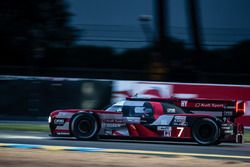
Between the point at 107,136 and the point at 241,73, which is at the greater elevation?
the point at 241,73

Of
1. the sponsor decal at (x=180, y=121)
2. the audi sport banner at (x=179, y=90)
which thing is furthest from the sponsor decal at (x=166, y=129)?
the audi sport banner at (x=179, y=90)

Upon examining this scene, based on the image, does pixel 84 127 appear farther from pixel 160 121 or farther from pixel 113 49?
pixel 113 49

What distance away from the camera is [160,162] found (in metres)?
9.98

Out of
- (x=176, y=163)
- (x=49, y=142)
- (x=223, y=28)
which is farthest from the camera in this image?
(x=223, y=28)

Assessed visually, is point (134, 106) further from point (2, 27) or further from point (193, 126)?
point (2, 27)

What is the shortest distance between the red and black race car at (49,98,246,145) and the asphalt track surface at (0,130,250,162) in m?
0.20

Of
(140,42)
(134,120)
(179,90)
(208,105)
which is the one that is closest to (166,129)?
(134,120)

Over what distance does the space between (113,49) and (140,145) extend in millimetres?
9933

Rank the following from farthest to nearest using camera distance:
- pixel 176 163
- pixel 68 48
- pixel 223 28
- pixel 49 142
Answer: pixel 68 48 → pixel 223 28 → pixel 49 142 → pixel 176 163

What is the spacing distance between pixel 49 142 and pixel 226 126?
3.74m

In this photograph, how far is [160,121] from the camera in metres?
13.8

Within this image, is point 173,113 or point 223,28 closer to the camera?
point 173,113

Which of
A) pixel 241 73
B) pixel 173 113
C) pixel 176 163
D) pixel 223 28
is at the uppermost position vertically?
pixel 223 28

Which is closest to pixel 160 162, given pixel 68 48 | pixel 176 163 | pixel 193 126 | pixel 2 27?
pixel 176 163
